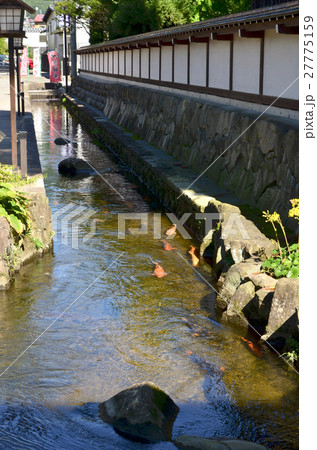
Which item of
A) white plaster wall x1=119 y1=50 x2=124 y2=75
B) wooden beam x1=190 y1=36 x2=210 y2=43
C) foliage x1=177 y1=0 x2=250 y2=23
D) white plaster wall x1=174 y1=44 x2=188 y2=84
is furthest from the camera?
foliage x1=177 y1=0 x2=250 y2=23

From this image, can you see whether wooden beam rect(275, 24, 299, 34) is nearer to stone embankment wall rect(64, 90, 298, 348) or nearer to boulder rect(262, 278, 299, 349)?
stone embankment wall rect(64, 90, 298, 348)

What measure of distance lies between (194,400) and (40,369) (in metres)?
1.99

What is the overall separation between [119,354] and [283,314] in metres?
A: 2.20

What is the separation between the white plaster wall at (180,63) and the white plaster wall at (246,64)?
4.76m

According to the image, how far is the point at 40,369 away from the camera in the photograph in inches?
313

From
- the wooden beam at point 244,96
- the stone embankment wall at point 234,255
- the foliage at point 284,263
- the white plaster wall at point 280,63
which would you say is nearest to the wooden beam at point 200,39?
the wooden beam at point 244,96

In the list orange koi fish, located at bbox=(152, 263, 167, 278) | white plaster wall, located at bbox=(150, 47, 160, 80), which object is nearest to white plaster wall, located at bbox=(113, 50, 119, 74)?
white plaster wall, located at bbox=(150, 47, 160, 80)

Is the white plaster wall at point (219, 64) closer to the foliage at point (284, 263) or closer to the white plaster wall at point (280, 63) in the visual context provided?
the white plaster wall at point (280, 63)

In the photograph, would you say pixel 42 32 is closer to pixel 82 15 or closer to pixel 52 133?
pixel 82 15

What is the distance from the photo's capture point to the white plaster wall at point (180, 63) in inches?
843

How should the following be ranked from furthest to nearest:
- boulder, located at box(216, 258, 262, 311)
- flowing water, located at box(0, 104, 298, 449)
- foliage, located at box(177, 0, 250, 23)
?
foliage, located at box(177, 0, 250, 23) → boulder, located at box(216, 258, 262, 311) → flowing water, located at box(0, 104, 298, 449)

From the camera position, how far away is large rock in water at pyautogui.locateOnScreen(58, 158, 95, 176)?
21047 mm

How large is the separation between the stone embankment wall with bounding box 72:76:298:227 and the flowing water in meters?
2.05

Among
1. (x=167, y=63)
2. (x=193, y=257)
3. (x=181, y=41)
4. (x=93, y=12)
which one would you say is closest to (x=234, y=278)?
(x=193, y=257)
